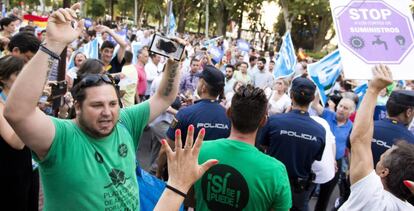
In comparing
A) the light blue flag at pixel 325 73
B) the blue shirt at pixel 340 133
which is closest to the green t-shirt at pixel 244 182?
the blue shirt at pixel 340 133

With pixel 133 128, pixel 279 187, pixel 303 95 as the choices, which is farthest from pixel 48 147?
pixel 303 95

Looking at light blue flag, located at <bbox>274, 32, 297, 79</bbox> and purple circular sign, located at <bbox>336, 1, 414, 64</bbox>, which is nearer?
purple circular sign, located at <bbox>336, 1, 414, 64</bbox>

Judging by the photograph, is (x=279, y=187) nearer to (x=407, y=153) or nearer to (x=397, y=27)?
(x=407, y=153)

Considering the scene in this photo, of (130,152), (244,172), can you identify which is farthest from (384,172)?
(130,152)

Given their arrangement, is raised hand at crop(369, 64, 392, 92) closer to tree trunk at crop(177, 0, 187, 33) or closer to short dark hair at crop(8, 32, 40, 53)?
short dark hair at crop(8, 32, 40, 53)

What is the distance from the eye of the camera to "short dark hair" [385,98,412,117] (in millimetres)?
3609

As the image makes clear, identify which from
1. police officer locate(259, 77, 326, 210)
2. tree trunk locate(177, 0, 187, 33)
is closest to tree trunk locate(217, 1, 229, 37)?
tree trunk locate(177, 0, 187, 33)

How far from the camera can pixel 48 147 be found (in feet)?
6.88

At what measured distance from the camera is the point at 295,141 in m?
3.87

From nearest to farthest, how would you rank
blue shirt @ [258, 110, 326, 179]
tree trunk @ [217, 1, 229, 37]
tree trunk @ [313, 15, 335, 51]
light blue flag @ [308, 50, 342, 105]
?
1. blue shirt @ [258, 110, 326, 179]
2. light blue flag @ [308, 50, 342, 105]
3. tree trunk @ [313, 15, 335, 51]
4. tree trunk @ [217, 1, 229, 37]

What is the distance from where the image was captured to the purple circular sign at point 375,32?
2.76 metres

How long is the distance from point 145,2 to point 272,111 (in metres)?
51.4

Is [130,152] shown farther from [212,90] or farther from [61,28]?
[212,90]

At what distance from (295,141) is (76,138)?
2246 mm
